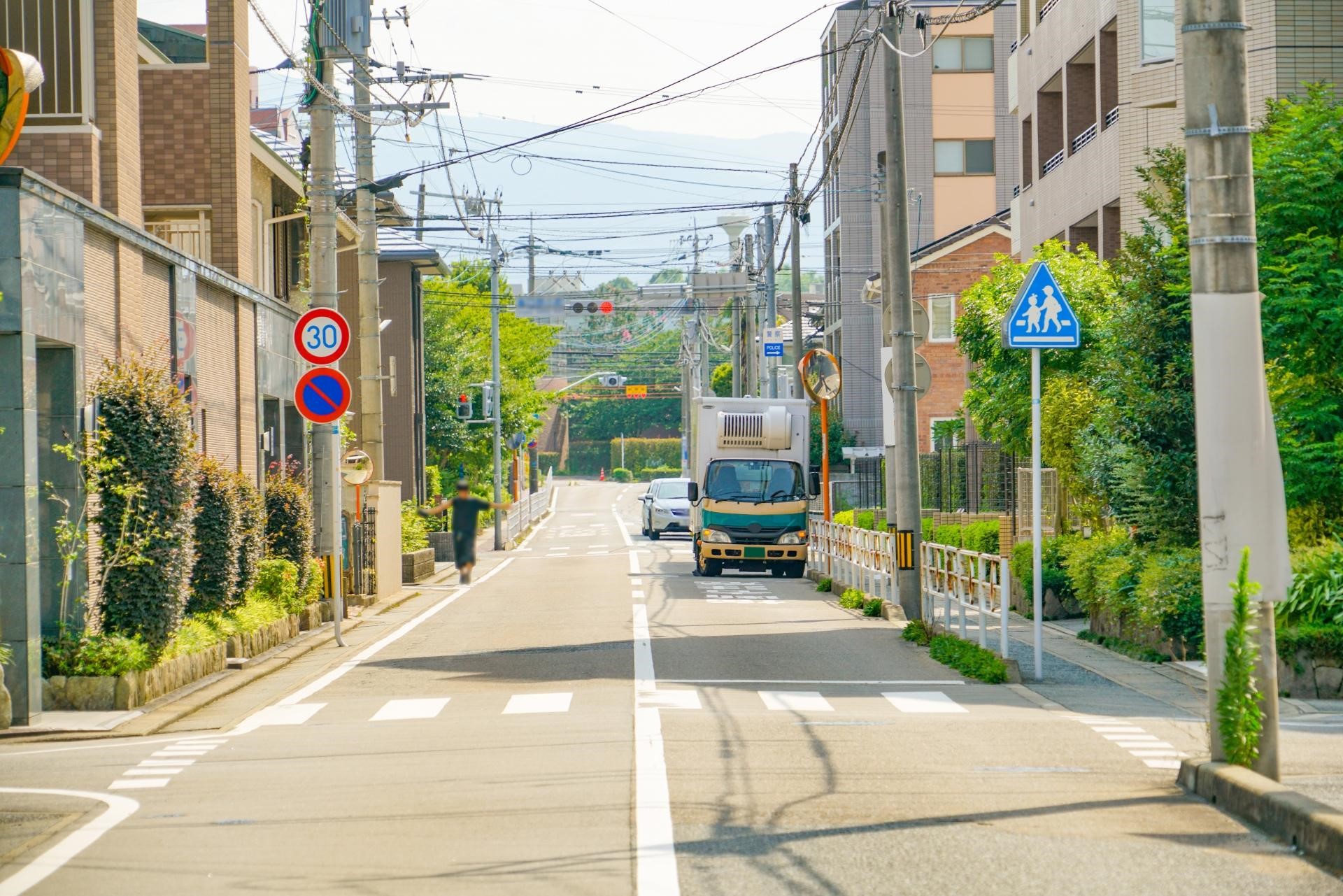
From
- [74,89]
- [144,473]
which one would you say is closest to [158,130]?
[74,89]

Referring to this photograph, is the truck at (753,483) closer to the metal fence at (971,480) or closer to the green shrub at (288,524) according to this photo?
the metal fence at (971,480)

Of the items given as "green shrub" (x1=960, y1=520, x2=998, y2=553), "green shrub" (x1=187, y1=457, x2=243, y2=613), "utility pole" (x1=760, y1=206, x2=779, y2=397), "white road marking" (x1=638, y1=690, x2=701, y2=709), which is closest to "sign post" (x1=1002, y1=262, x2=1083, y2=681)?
"white road marking" (x1=638, y1=690, x2=701, y2=709)

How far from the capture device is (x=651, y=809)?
863 cm

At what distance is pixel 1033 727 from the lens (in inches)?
472

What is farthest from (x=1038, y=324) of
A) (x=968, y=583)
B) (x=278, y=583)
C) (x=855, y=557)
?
(x=855, y=557)

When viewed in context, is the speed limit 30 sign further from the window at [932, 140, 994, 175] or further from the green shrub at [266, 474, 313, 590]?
the window at [932, 140, 994, 175]

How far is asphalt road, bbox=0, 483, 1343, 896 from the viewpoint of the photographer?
7.25 m

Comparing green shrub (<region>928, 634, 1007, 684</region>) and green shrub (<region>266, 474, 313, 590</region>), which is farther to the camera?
green shrub (<region>266, 474, 313, 590</region>)

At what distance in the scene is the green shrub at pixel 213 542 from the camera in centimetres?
Answer: 1742

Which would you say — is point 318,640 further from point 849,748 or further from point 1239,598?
point 1239,598

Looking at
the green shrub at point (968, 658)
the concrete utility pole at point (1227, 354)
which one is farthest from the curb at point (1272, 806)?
the green shrub at point (968, 658)

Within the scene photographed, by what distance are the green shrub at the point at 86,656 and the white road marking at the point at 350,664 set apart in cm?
132

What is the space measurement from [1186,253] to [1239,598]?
10.0 metres

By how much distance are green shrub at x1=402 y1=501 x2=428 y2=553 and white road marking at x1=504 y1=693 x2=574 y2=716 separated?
67.5 ft
